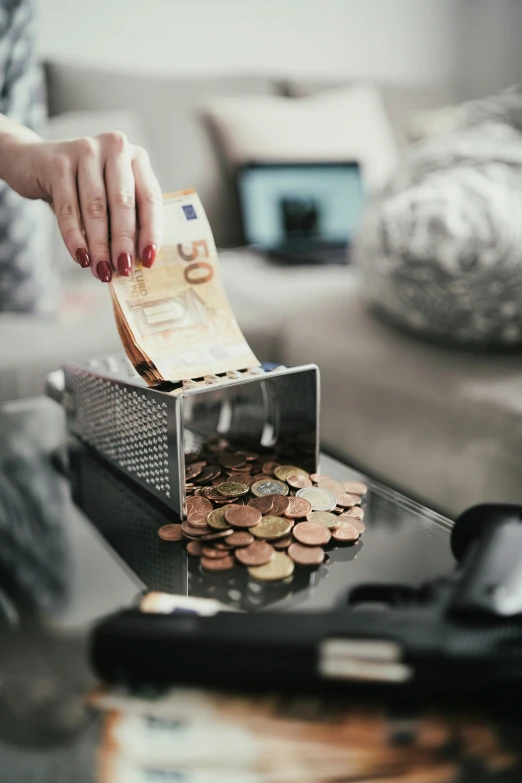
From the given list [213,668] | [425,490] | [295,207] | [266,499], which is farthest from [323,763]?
[295,207]

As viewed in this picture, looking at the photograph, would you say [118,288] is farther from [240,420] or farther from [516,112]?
[516,112]

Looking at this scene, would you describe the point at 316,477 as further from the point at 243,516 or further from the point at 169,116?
the point at 169,116

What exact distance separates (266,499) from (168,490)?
0.33 feet

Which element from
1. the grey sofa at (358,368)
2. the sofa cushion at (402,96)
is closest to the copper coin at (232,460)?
the grey sofa at (358,368)

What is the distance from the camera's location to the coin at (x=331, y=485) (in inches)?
28.9

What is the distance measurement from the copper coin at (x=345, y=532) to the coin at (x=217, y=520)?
0.35 ft

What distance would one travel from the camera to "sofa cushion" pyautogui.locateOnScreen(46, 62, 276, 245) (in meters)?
2.09

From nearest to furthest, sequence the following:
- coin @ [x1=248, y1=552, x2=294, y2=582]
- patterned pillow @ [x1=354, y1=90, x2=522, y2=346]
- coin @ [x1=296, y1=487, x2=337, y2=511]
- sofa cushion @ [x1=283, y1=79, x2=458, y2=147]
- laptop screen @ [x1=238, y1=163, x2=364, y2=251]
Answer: coin @ [x1=248, y1=552, x2=294, y2=582] → coin @ [x1=296, y1=487, x2=337, y2=511] → patterned pillow @ [x1=354, y1=90, x2=522, y2=346] → laptop screen @ [x1=238, y1=163, x2=364, y2=251] → sofa cushion @ [x1=283, y1=79, x2=458, y2=147]

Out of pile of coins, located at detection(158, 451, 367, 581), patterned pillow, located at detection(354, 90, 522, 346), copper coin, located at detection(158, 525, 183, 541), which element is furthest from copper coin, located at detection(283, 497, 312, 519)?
patterned pillow, located at detection(354, 90, 522, 346)

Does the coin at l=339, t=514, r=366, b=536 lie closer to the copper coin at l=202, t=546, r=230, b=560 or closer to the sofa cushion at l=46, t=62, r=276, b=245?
Answer: the copper coin at l=202, t=546, r=230, b=560

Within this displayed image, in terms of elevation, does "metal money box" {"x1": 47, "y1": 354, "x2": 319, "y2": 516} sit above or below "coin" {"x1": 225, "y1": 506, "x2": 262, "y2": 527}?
above

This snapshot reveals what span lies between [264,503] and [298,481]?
0.24ft

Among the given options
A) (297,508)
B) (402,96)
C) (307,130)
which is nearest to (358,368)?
(297,508)

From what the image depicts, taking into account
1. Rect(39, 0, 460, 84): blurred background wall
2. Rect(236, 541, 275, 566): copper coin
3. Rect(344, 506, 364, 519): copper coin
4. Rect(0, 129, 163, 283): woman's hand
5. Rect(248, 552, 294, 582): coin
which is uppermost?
Rect(39, 0, 460, 84): blurred background wall
